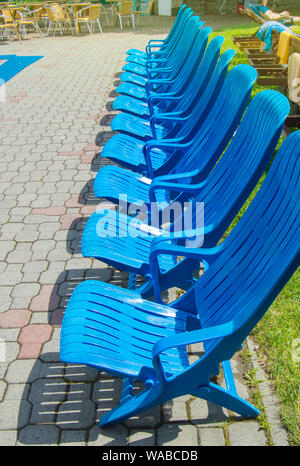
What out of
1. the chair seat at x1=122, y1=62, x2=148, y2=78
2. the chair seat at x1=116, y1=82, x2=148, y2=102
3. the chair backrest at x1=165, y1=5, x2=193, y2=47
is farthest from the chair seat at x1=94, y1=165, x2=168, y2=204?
the chair backrest at x1=165, y1=5, x2=193, y2=47

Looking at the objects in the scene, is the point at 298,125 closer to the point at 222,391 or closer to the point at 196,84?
the point at 196,84

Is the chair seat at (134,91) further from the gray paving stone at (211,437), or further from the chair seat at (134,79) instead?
the gray paving stone at (211,437)

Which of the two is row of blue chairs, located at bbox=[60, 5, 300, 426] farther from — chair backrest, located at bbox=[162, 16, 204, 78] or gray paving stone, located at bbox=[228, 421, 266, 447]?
chair backrest, located at bbox=[162, 16, 204, 78]

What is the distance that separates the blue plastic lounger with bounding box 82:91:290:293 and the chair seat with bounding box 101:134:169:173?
735 millimetres

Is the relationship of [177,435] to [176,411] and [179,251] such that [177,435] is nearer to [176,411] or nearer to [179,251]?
[176,411]

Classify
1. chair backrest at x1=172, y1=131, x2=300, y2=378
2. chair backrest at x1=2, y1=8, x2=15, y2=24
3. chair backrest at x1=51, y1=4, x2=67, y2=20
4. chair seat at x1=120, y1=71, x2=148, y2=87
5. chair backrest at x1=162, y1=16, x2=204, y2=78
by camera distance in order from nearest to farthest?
chair backrest at x1=172, y1=131, x2=300, y2=378, chair backrest at x1=162, y1=16, x2=204, y2=78, chair seat at x1=120, y1=71, x2=148, y2=87, chair backrest at x1=51, y1=4, x2=67, y2=20, chair backrest at x1=2, y1=8, x2=15, y2=24

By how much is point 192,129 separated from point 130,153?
66cm

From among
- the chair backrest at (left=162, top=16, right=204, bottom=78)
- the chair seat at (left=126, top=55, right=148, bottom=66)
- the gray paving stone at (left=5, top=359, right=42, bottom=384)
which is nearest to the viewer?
the gray paving stone at (left=5, top=359, right=42, bottom=384)

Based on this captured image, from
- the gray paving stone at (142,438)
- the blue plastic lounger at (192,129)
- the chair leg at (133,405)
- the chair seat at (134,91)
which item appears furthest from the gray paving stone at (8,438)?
the chair seat at (134,91)

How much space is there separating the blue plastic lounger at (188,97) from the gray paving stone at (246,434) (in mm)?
2689

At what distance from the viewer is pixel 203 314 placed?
2.27 metres

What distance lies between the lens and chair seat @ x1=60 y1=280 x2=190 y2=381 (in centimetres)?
197

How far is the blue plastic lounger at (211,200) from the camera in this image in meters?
2.25
